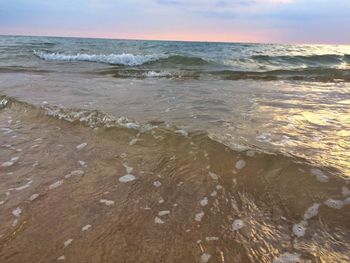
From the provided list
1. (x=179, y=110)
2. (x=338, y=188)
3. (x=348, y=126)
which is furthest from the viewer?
(x=179, y=110)

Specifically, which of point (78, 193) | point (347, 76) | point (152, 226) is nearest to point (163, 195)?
point (152, 226)

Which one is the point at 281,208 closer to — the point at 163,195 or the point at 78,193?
the point at 163,195

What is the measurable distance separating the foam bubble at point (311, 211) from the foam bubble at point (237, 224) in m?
0.50

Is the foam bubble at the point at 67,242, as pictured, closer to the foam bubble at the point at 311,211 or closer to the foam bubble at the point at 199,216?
the foam bubble at the point at 199,216

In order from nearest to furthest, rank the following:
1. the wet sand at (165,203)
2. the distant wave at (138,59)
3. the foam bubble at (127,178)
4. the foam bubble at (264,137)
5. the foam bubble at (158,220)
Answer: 1. the wet sand at (165,203)
2. the foam bubble at (158,220)
3. the foam bubble at (127,178)
4. the foam bubble at (264,137)
5. the distant wave at (138,59)

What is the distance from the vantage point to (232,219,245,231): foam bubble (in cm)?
256

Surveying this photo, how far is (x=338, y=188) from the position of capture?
300 centimetres

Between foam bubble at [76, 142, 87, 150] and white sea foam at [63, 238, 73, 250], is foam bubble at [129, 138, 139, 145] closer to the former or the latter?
foam bubble at [76, 142, 87, 150]

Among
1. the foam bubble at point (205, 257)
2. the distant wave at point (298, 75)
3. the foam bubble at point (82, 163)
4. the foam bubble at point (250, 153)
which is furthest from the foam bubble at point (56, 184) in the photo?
the distant wave at point (298, 75)

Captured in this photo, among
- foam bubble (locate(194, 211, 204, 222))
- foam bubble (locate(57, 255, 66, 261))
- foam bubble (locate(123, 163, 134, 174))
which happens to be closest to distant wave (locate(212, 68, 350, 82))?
foam bubble (locate(123, 163, 134, 174))

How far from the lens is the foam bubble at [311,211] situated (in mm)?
2705

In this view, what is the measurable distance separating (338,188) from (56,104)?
4.79m

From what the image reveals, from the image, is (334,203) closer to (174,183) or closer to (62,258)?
(174,183)

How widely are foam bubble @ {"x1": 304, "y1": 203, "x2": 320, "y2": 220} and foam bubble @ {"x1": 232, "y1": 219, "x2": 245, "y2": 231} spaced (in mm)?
501
